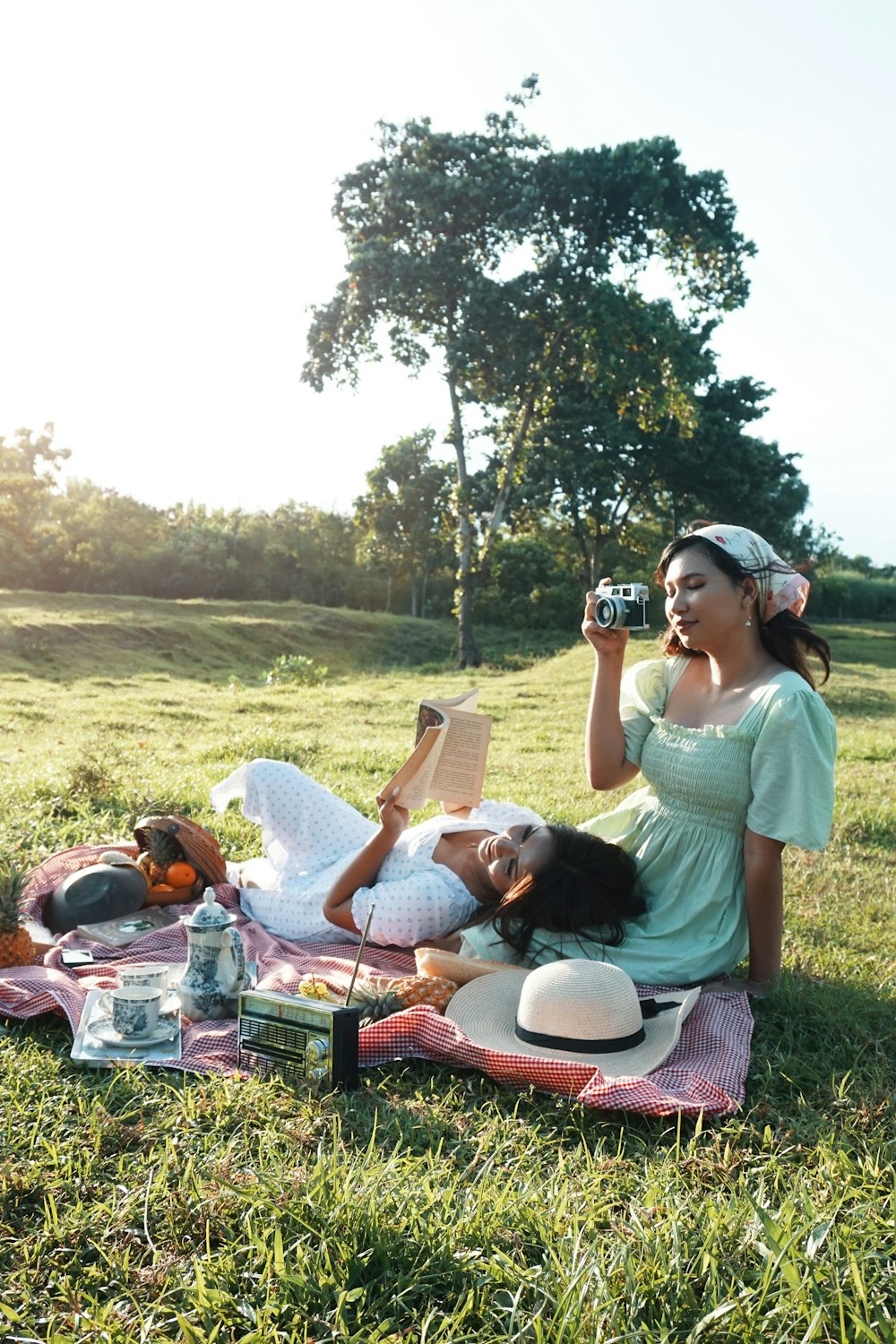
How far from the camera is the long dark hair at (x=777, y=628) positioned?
3.66 meters

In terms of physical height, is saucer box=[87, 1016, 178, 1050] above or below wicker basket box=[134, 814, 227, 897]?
below

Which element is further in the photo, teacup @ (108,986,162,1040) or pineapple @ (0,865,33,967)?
pineapple @ (0,865,33,967)

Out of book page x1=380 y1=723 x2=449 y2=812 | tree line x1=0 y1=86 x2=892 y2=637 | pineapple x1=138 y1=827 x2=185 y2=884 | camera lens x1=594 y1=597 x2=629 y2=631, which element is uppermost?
tree line x1=0 y1=86 x2=892 y2=637

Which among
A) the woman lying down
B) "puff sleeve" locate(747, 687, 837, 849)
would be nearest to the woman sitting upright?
"puff sleeve" locate(747, 687, 837, 849)

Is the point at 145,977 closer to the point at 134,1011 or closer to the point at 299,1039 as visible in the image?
the point at 134,1011

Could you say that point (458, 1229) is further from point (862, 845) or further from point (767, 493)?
point (767, 493)

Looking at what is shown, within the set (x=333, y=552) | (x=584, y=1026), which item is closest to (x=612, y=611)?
(x=584, y=1026)

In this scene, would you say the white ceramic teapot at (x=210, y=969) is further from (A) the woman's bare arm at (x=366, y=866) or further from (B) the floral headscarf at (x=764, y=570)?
(B) the floral headscarf at (x=764, y=570)

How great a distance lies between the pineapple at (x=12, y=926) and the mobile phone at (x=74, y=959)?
142 mm

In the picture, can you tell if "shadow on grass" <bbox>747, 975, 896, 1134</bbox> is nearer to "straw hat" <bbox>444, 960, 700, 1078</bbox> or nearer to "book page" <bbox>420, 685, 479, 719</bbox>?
"straw hat" <bbox>444, 960, 700, 1078</bbox>

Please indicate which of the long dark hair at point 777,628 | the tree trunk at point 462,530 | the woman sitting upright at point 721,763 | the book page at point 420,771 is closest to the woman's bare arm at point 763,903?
the woman sitting upright at point 721,763

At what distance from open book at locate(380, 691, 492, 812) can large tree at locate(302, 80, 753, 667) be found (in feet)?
55.0

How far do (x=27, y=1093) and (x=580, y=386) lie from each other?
21974 millimetres

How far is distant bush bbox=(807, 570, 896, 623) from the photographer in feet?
127
